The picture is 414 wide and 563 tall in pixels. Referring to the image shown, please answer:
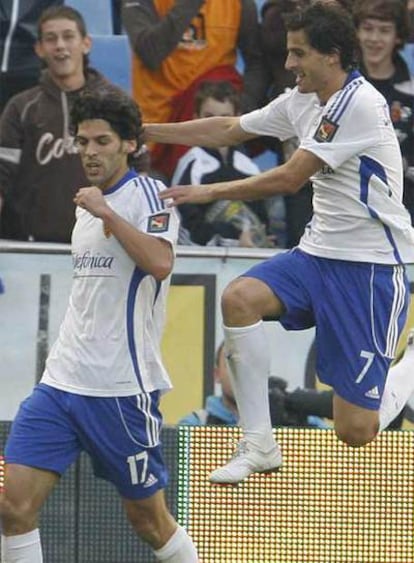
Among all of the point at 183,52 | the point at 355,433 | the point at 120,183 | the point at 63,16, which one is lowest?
the point at 355,433

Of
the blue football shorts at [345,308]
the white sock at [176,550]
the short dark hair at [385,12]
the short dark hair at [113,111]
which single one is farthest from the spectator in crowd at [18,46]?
the white sock at [176,550]

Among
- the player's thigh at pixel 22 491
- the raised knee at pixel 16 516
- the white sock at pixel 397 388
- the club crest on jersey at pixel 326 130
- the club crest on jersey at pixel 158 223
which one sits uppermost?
the club crest on jersey at pixel 326 130

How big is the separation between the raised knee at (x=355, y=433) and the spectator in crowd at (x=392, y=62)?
2895mm

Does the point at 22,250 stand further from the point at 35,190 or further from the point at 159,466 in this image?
the point at 159,466

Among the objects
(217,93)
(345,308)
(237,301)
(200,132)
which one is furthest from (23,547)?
(217,93)

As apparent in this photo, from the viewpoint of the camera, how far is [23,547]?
7.64m

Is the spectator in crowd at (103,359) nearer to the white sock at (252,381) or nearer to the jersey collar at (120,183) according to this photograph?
the jersey collar at (120,183)

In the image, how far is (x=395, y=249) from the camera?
25.7 feet

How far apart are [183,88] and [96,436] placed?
Answer: 376 centimetres

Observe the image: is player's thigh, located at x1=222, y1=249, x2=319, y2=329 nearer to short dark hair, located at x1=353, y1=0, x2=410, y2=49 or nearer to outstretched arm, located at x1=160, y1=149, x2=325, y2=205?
outstretched arm, located at x1=160, y1=149, x2=325, y2=205

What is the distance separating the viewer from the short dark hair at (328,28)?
7.52 meters

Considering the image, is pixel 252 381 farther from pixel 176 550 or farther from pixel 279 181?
pixel 279 181

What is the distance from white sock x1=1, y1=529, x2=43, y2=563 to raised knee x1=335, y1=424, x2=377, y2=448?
1416 millimetres

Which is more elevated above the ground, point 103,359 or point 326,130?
point 326,130
